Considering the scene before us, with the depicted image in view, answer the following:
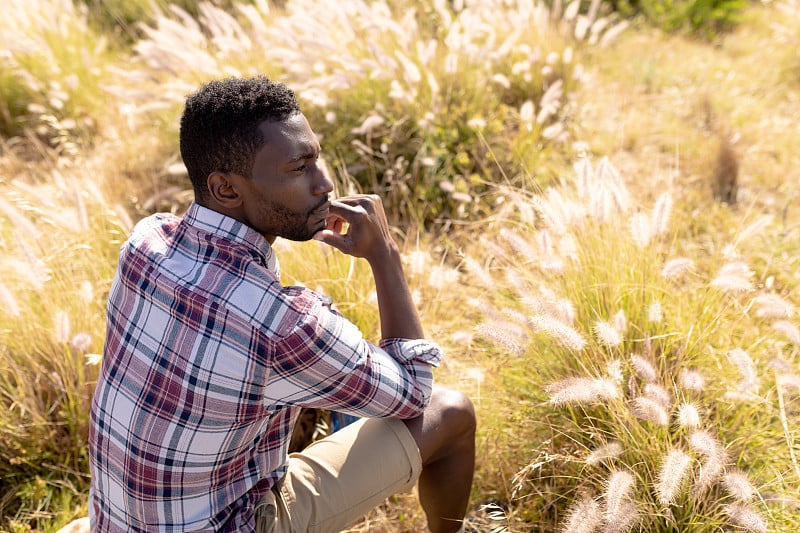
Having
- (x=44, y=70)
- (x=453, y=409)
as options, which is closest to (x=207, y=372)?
(x=453, y=409)

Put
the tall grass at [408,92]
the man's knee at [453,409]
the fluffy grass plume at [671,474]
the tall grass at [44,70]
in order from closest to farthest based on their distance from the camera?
the fluffy grass plume at [671,474] → the man's knee at [453,409] → the tall grass at [408,92] → the tall grass at [44,70]

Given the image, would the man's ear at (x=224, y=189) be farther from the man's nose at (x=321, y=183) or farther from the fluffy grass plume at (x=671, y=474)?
the fluffy grass plume at (x=671, y=474)

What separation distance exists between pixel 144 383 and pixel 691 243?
284 centimetres

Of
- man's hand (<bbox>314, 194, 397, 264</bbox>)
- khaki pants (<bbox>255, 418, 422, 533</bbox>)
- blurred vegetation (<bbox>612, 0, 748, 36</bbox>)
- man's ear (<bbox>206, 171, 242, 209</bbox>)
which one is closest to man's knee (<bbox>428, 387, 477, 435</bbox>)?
khaki pants (<bbox>255, 418, 422, 533</bbox>)

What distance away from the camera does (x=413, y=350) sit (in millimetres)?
1954

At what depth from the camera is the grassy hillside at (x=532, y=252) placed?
7.57 ft

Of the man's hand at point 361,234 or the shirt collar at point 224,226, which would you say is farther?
the man's hand at point 361,234

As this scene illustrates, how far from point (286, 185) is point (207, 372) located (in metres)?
0.51

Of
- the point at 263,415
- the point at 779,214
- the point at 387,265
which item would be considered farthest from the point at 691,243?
the point at 263,415

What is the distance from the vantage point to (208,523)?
187cm

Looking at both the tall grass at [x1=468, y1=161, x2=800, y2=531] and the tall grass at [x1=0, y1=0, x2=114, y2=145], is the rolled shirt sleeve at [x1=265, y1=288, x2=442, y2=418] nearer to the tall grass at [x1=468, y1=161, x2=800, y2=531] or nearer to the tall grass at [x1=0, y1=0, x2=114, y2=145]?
the tall grass at [x1=468, y1=161, x2=800, y2=531]

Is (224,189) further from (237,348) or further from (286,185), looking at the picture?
(237,348)

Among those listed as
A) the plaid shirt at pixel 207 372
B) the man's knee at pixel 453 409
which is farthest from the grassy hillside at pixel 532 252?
the plaid shirt at pixel 207 372

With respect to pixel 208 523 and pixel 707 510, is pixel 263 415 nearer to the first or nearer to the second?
pixel 208 523
